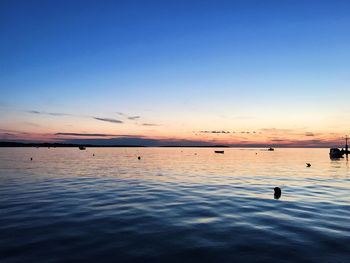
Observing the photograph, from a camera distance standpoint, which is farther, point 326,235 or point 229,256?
point 326,235

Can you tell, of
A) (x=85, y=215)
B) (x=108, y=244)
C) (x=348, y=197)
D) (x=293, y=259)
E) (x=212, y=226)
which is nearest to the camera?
(x=293, y=259)

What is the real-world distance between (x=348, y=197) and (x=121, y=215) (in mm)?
22526

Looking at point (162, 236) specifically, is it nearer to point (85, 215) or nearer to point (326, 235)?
point (85, 215)

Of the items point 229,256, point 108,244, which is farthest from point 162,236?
point 229,256

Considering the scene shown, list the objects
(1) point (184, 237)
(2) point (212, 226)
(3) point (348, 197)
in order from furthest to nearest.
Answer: (3) point (348, 197)
(2) point (212, 226)
(1) point (184, 237)

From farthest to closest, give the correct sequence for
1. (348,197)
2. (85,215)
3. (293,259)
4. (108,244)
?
(348,197)
(85,215)
(108,244)
(293,259)

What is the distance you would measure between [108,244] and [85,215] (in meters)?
6.76

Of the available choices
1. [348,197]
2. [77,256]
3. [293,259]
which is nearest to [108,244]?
[77,256]

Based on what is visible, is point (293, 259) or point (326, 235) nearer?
point (293, 259)

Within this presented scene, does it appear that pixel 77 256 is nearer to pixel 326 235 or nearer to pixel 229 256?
pixel 229 256

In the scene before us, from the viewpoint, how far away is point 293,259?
11898mm

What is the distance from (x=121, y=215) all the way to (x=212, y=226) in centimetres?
676

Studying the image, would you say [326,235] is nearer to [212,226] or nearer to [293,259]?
[293,259]

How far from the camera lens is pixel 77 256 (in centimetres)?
1205
